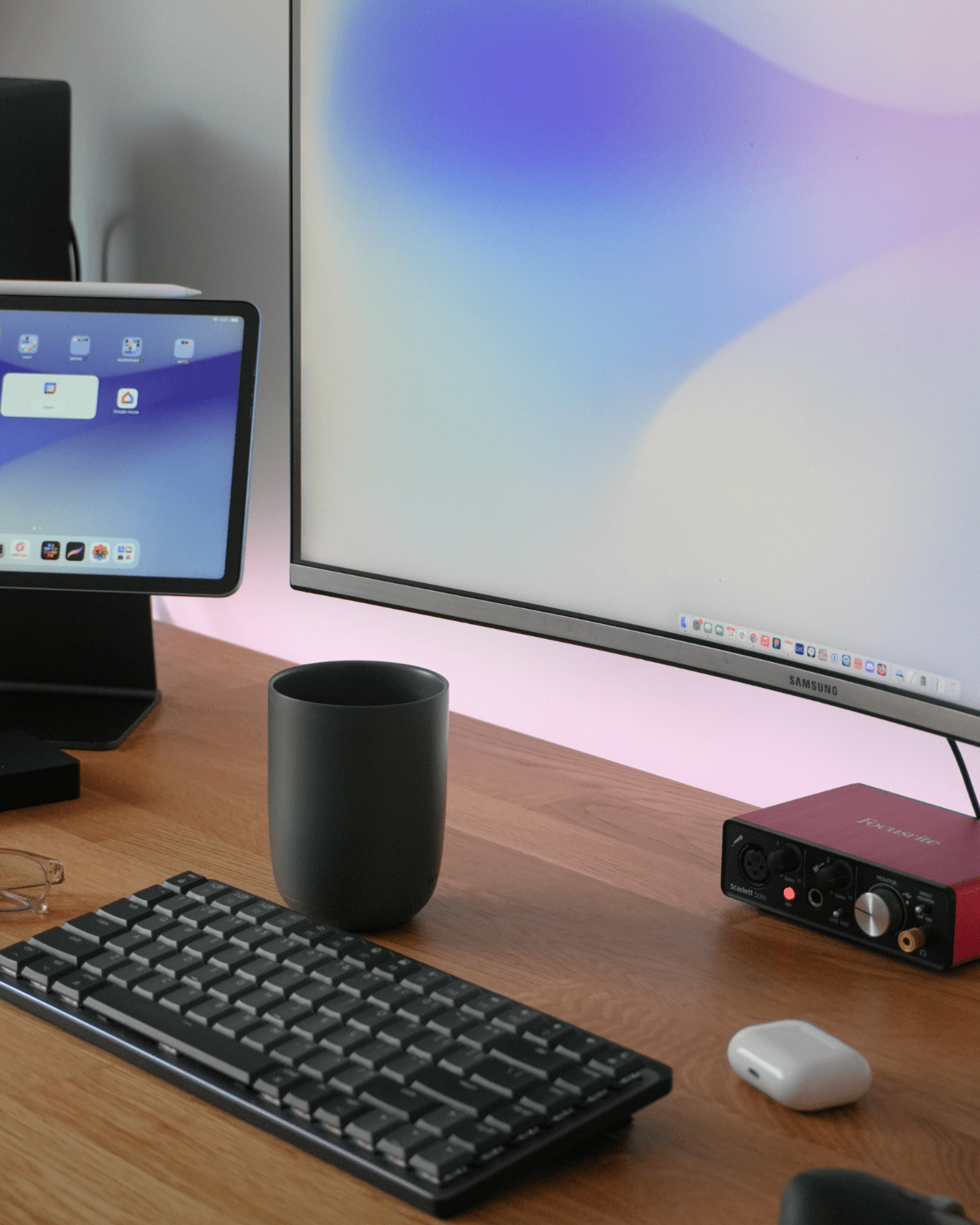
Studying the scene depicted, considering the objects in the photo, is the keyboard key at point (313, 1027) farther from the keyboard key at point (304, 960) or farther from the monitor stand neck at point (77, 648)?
the monitor stand neck at point (77, 648)

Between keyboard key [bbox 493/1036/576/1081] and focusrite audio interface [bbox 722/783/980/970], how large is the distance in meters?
0.23

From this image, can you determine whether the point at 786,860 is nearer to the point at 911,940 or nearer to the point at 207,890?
the point at 911,940

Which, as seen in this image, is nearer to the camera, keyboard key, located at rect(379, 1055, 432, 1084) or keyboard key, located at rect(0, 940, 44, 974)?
keyboard key, located at rect(379, 1055, 432, 1084)

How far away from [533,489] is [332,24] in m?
0.37

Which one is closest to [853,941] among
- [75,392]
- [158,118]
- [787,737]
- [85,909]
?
[787,737]

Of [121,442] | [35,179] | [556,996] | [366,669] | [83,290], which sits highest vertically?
[35,179]

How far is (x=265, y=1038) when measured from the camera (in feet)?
1.77

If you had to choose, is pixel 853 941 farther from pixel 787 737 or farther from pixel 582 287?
pixel 582 287

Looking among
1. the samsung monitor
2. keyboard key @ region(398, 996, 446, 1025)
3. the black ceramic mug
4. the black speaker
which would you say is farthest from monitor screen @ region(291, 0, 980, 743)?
the black speaker

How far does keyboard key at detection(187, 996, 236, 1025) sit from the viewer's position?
56cm

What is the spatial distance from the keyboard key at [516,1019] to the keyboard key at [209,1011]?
12cm

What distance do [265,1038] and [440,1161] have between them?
11 centimetres

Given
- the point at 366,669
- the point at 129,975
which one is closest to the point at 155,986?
the point at 129,975

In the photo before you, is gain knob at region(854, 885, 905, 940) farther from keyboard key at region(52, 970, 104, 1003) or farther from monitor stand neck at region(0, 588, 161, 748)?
monitor stand neck at region(0, 588, 161, 748)
